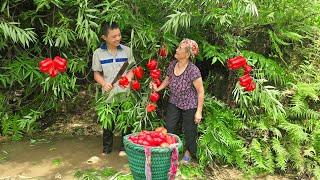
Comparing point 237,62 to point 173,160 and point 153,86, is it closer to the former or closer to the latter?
point 153,86

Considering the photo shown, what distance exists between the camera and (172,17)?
13.7ft

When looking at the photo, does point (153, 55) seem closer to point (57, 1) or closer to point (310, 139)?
point (57, 1)

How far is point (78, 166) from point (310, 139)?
2.29 metres

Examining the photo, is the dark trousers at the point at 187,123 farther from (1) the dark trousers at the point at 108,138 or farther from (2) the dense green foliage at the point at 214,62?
(1) the dark trousers at the point at 108,138

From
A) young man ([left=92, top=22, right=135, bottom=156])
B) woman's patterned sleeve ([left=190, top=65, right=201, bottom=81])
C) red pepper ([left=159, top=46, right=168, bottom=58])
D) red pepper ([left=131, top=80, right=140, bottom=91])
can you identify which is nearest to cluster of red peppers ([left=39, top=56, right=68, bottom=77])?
young man ([left=92, top=22, right=135, bottom=156])

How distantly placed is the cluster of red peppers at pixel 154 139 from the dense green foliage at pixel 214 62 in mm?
801

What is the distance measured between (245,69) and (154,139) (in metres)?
1.31

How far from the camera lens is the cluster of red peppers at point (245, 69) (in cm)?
420

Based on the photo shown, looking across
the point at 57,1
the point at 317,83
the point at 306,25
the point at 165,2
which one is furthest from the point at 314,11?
the point at 57,1

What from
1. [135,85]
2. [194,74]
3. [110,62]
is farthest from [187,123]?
[110,62]

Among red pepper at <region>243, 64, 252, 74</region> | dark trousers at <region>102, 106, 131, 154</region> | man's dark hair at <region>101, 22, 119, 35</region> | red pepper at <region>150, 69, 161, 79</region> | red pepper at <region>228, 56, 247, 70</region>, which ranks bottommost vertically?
dark trousers at <region>102, 106, 131, 154</region>

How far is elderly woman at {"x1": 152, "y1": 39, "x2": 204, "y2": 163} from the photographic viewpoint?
4109mm

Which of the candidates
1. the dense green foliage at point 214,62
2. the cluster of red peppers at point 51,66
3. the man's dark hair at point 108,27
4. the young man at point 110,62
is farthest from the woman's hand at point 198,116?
the cluster of red peppers at point 51,66

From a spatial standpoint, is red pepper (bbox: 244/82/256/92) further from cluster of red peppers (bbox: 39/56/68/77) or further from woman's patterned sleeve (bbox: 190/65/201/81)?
cluster of red peppers (bbox: 39/56/68/77)
